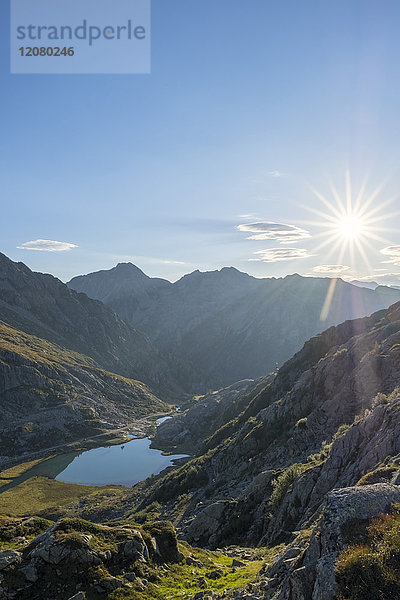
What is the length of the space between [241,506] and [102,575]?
22950 millimetres

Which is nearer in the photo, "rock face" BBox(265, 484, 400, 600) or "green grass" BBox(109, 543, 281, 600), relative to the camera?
"rock face" BBox(265, 484, 400, 600)

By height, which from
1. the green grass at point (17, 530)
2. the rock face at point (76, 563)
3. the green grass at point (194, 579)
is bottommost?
the green grass at point (194, 579)

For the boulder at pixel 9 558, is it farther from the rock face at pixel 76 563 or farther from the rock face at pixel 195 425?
the rock face at pixel 195 425

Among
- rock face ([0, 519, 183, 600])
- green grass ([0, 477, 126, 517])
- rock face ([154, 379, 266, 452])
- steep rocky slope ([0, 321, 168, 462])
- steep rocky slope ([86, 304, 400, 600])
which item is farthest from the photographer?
steep rocky slope ([0, 321, 168, 462])

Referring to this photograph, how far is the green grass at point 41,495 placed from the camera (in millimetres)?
91225

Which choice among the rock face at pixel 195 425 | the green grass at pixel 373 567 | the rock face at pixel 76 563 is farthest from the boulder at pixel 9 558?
the rock face at pixel 195 425

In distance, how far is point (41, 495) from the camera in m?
103

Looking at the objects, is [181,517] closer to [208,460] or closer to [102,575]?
[208,460]

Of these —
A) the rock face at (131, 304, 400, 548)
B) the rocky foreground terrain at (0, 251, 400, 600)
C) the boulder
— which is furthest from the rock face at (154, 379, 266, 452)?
the boulder

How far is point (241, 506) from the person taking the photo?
38969 mm

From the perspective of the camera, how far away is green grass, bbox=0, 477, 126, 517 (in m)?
91.2

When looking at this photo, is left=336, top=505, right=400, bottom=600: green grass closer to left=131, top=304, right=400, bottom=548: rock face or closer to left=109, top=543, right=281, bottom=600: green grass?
left=131, top=304, right=400, bottom=548: rock face

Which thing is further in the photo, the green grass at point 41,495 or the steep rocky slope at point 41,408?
the steep rocky slope at point 41,408

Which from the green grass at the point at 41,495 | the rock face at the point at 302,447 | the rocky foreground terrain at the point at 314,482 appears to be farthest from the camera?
the green grass at the point at 41,495
